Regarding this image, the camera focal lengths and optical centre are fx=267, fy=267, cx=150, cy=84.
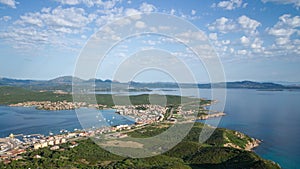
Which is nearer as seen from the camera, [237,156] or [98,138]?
[237,156]

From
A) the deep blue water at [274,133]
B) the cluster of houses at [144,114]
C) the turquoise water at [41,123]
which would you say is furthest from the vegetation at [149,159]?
the cluster of houses at [144,114]

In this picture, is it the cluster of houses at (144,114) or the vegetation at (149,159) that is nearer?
the vegetation at (149,159)

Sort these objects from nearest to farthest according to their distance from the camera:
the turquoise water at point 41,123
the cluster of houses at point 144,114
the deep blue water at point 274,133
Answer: the deep blue water at point 274,133 → the turquoise water at point 41,123 → the cluster of houses at point 144,114

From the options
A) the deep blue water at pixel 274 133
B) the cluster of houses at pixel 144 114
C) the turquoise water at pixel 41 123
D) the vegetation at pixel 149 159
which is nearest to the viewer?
the vegetation at pixel 149 159

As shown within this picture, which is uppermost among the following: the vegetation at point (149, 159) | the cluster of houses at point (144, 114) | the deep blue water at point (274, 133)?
the cluster of houses at point (144, 114)

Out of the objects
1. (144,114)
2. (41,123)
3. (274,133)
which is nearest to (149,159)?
(274,133)

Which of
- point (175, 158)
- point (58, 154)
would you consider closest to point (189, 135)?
point (175, 158)

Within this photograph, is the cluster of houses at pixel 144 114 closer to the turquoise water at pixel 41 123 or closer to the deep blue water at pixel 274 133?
the turquoise water at pixel 41 123

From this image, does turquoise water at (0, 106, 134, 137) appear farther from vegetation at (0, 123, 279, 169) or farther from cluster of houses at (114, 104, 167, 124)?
vegetation at (0, 123, 279, 169)

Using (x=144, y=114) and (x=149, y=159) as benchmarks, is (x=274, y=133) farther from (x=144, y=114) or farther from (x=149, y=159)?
(x=149, y=159)

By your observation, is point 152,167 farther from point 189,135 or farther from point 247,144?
point 247,144

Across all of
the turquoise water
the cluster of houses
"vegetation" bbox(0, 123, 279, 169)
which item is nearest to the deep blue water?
"vegetation" bbox(0, 123, 279, 169)
